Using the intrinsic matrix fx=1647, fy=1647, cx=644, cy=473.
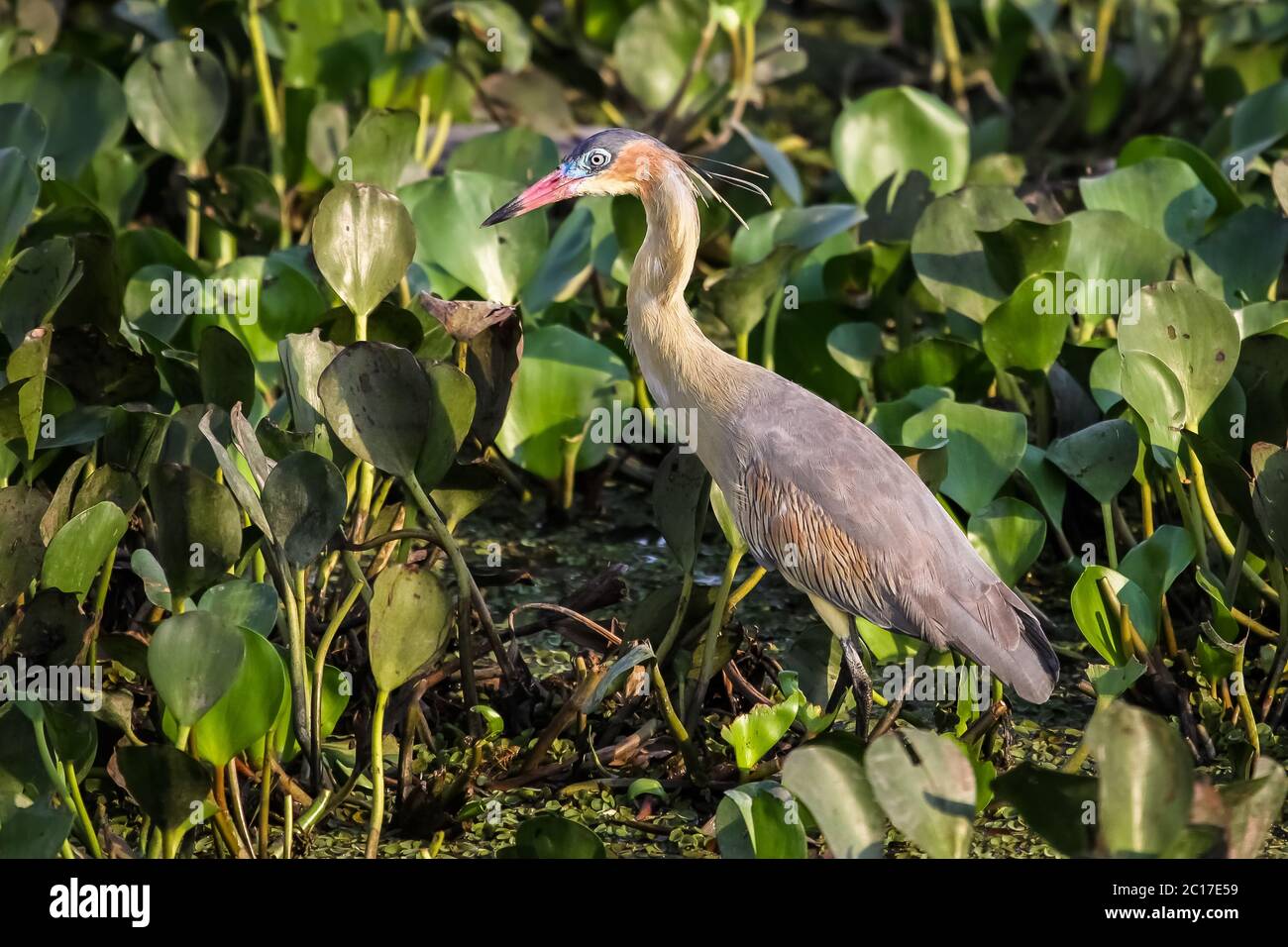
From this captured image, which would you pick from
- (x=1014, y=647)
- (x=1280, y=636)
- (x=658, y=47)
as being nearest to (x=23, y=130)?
(x=658, y=47)

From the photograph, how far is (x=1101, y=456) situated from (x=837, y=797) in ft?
4.39

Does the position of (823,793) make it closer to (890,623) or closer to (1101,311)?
(890,623)

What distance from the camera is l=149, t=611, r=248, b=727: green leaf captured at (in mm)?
2646

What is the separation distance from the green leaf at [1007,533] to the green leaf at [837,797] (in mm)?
1003

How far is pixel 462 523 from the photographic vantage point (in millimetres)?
4492

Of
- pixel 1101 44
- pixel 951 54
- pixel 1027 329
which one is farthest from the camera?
pixel 951 54

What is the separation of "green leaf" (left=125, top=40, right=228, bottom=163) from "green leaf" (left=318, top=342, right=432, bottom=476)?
2091mm

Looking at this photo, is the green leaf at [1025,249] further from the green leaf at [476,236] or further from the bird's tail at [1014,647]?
the green leaf at [476,236]

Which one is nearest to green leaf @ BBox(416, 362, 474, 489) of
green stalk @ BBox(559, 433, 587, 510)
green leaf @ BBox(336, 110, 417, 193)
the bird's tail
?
green stalk @ BBox(559, 433, 587, 510)

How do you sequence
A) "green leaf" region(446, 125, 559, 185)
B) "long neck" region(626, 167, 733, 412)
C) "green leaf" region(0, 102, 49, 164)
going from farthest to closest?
"green leaf" region(446, 125, 559, 185), "green leaf" region(0, 102, 49, 164), "long neck" region(626, 167, 733, 412)

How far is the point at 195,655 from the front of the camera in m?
2.66

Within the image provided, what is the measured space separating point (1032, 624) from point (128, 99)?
10.2 ft

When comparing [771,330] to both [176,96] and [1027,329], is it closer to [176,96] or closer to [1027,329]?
[1027,329]

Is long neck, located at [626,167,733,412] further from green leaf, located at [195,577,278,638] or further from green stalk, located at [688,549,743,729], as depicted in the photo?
green leaf, located at [195,577,278,638]
